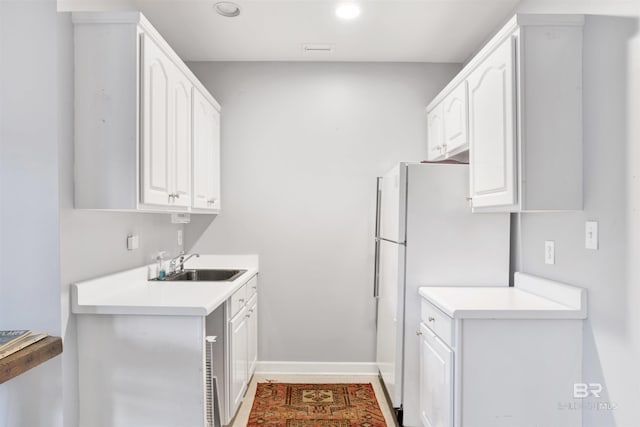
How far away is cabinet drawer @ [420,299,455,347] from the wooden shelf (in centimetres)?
159

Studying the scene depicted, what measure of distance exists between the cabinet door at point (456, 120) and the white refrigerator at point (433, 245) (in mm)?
243

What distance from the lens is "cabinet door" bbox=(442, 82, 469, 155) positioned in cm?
244

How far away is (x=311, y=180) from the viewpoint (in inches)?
130

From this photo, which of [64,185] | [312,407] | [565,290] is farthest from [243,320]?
[565,290]

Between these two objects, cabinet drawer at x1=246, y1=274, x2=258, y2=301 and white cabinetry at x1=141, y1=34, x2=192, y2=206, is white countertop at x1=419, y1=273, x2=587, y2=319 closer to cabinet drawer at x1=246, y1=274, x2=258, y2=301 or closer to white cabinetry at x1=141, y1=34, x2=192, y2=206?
cabinet drawer at x1=246, y1=274, x2=258, y2=301

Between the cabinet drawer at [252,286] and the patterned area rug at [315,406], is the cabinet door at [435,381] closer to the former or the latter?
the patterned area rug at [315,406]

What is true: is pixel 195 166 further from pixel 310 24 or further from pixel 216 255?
pixel 310 24

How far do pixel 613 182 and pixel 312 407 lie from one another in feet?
7.04

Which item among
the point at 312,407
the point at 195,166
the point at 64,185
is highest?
the point at 195,166

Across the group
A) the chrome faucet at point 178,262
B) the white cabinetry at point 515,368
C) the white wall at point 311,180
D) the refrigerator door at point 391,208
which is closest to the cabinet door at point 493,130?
the refrigerator door at point 391,208

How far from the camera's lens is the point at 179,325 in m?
1.86

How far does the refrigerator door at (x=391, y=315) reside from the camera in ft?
7.83

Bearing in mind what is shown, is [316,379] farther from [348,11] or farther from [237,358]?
[348,11]

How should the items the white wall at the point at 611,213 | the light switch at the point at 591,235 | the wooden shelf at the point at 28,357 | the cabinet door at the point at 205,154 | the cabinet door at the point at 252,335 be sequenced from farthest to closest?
the cabinet door at the point at 252,335 < the cabinet door at the point at 205,154 < the light switch at the point at 591,235 < the white wall at the point at 611,213 < the wooden shelf at the point at 28,357
